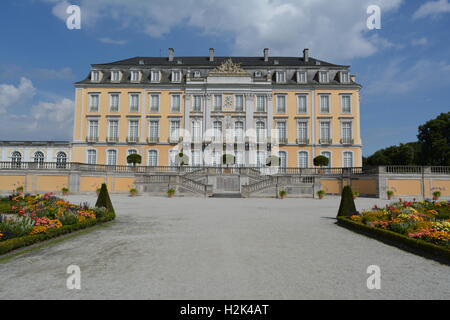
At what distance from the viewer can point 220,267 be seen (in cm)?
571

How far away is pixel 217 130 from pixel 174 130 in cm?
555

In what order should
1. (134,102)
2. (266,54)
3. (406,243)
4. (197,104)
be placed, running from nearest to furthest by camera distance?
(406,243)
(197,104)
(134,102)
(266,54)

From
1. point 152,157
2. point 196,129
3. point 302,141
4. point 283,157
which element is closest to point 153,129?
point 152,157

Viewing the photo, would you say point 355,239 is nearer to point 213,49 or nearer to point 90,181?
point 90,181

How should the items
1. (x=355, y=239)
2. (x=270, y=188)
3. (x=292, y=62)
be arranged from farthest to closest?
(x=292, y=62) → (x=270, y=188) → (x=355, y=239)

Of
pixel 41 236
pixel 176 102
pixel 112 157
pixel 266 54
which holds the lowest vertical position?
pixel 41 236

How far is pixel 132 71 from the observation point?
1506 inches

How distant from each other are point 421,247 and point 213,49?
3955 centimetres

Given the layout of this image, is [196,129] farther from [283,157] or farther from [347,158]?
[347,158]

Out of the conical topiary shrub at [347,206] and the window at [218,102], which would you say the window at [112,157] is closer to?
the window at [218,102]

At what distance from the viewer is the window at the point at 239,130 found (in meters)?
37.1

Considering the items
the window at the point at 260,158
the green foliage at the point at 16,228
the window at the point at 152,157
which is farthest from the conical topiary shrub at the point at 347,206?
the window at the point at 152,157

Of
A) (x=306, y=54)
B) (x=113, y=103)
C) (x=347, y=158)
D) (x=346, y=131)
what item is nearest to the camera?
(x=347, y=158)
